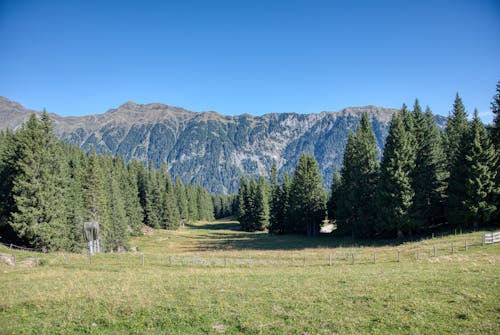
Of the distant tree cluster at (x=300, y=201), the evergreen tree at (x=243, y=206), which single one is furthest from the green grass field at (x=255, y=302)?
the evergreen tree at (x=243, y=206)

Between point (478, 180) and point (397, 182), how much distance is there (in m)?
9.66

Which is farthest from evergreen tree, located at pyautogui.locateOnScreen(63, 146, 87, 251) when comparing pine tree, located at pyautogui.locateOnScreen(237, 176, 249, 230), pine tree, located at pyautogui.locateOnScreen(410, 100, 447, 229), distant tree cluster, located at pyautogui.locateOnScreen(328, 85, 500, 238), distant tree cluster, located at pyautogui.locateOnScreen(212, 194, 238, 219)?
distant tree cluster, located at pyautogui.locateOnScreen(212, 194, 238, 219)

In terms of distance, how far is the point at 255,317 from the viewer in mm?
12742

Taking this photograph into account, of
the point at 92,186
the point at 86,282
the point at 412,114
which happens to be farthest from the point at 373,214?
the point at 92,186

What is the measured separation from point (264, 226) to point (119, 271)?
67.3m

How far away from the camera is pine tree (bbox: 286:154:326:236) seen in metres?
65.4

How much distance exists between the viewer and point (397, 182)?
44562mm

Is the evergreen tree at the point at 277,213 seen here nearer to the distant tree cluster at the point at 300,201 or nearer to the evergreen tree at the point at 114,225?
the distant tree cluster at the point at 300,201

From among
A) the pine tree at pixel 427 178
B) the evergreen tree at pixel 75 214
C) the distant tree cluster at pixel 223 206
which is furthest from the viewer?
the distant tree cluster at pixel 223 206

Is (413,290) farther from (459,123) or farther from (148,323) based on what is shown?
(459,123)

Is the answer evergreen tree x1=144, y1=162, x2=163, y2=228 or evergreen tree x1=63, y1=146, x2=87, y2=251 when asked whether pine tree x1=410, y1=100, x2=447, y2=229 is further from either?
evergreen tree x1=144, y1=162, x2=163, y2=228

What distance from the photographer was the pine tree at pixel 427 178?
46281mm

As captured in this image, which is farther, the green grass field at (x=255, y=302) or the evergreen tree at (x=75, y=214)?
the evergreen tree at (x=75, y=214)

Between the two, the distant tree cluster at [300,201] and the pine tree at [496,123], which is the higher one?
the pine tree at [496,123]
